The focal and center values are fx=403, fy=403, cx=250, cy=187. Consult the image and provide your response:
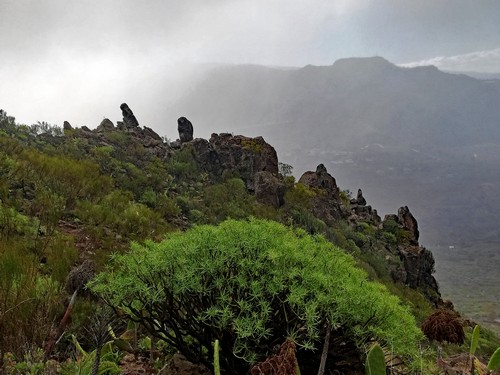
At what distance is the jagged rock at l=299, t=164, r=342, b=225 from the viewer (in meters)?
24.6

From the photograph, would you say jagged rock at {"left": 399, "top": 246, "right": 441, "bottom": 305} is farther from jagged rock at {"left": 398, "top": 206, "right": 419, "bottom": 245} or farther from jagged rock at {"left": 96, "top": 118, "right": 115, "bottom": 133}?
jagged rock at {"left": 96, "top": 118, "right": 115, "bottom": 133}

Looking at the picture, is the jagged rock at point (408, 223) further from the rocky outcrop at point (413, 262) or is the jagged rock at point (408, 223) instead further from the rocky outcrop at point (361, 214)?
the rocky outcrop at point (361, 214)

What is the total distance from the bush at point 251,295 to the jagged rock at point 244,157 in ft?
68.1

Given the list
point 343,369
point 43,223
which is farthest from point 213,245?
point 43,223

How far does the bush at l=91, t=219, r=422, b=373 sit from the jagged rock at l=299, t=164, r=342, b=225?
20.6 m

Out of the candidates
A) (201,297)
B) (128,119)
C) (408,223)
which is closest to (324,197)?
(408,223)

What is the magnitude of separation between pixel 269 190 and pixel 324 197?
639cm

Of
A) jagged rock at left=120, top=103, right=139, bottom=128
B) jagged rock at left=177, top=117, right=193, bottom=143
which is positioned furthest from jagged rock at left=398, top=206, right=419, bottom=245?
jagged rock at left=120, top=103, right=139, bottom=128

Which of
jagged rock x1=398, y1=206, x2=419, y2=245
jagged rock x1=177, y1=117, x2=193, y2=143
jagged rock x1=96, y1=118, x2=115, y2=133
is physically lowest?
jagged rock x1=398, y1=206, x2=419, y2=245

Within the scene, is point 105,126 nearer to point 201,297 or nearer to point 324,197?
point 324,197

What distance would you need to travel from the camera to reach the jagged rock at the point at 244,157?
25047 millimetres

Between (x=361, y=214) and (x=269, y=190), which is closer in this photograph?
(x=269, y=190)

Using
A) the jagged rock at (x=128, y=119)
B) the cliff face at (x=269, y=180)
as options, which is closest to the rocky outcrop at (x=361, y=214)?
the cliff face at (x=269, y=180)

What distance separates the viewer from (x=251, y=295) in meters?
2.73
